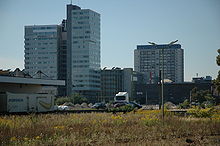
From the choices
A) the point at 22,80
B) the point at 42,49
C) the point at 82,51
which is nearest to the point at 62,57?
the point at 42,49

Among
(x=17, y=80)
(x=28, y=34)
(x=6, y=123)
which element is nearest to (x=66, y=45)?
(x=28, y=34)

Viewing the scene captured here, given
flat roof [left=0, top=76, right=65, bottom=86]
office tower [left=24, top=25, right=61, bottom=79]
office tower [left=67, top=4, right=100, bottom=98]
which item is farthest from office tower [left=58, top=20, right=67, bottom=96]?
flat roof [left=0, top=76, right=65, bottom=86]

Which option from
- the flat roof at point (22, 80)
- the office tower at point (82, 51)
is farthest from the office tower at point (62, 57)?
the flat roof at point (22, 80)

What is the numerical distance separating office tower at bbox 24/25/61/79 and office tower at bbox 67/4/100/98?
8702mm

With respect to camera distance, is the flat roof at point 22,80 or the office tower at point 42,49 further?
the office tower at point 42,49

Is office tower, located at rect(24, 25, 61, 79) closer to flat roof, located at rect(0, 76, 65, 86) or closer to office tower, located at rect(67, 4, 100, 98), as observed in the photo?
office tower, located at rect(67, 4, 100, 98)

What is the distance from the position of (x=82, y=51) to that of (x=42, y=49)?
22.3 m

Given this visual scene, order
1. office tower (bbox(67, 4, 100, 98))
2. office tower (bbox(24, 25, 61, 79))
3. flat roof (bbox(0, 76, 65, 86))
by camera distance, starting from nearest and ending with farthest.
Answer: flat roof (bbox(0, 76, 65, 86))
office tower (bbox(67, 4, 100, 98))
office tower (bbox(24, 25, 61, 79))

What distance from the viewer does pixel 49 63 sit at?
6654 inches

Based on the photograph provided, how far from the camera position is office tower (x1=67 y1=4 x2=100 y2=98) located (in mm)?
158462

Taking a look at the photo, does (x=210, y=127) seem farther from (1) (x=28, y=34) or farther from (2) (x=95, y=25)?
(1) (x=28, y=34)

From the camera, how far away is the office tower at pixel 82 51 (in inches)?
6239

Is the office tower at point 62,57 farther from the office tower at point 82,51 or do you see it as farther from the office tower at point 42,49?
the office tower at point 82,51

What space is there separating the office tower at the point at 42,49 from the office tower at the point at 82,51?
8702 millimetres
